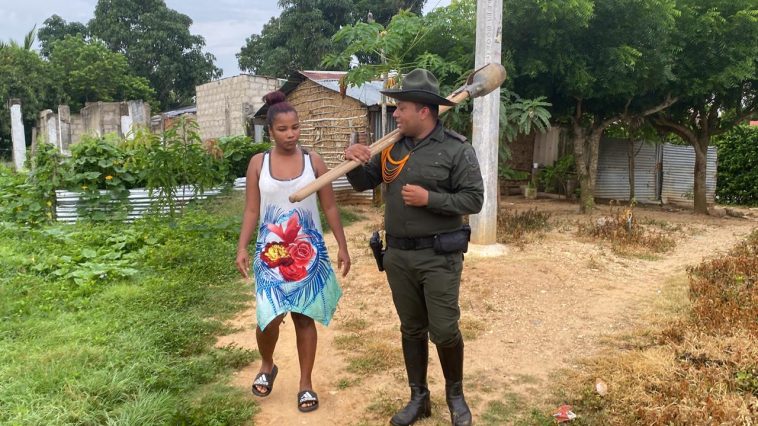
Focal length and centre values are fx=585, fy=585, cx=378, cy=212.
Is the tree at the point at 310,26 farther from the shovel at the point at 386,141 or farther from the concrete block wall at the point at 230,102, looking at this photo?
the shovel at the point at 386,141

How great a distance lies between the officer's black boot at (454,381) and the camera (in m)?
2.89

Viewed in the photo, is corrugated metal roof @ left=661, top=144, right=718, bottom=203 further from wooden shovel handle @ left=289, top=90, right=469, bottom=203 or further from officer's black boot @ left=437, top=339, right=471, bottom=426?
wooden shovel handle @ left=289, top=90, right=469, bottom=203

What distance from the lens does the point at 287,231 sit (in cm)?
302

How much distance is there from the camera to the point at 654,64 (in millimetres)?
9258

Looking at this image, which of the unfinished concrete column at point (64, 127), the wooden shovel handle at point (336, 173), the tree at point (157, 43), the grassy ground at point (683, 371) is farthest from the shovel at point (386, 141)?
the tree at point (157, 43)

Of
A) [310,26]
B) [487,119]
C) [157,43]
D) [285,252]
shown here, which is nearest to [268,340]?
[285,252]

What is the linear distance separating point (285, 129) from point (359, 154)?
0.46 metres

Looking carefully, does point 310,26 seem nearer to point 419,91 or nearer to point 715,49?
point 715,49

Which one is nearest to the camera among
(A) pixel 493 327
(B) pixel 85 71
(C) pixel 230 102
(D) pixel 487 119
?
(A) pixel 493 327

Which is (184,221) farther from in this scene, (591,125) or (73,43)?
(73,43)

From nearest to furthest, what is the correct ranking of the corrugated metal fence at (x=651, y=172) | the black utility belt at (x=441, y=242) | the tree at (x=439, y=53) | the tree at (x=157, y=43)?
the black utility belt at (x=441, y=242) < the tree at (x=439, y=53) < the corrugated metal fence at (x=651, y=172) < the tree at (x=157, y=43)

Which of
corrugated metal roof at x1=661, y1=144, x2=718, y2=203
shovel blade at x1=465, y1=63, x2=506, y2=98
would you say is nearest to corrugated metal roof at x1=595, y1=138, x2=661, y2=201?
corrugated metal roof at x1=661, y1=144, x2=718, y2=203

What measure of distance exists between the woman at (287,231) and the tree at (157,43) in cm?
3296

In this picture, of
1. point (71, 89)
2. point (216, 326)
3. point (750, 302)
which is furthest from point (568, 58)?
point (71, 89)
